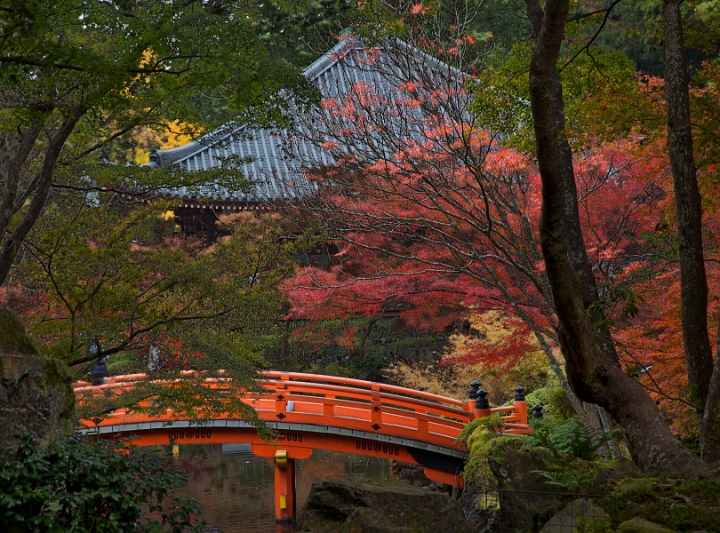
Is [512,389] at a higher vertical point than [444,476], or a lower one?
higher

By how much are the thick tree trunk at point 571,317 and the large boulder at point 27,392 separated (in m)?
3.67

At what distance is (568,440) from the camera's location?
9.05m

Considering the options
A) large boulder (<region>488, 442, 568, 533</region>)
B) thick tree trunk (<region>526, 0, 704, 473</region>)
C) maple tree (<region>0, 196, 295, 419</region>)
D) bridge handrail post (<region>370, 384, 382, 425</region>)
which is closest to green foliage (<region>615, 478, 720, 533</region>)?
thick tree trunk (<region>526, 0, 704, 473</region>)

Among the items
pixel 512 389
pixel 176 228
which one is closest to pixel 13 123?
pixel 176 228

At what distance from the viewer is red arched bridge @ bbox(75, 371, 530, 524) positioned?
41.7 feet

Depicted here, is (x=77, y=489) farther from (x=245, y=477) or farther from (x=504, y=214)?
(x=245, y=477)

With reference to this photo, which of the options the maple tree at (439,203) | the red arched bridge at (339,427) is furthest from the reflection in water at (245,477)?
the maple tree at (439,203)

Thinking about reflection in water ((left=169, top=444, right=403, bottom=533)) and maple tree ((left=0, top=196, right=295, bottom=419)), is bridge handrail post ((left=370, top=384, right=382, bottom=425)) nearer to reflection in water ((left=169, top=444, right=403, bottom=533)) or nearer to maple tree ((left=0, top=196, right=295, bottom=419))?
reflection in water ((left=169, top=444, right=403, bottom=533))

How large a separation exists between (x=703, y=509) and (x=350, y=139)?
651 centimetres

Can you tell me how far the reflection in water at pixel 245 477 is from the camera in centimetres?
1314

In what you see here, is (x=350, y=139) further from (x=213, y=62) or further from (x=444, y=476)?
(x=444, y=476)

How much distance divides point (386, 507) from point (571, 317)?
227 cm

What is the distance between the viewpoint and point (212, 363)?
27.1 ft

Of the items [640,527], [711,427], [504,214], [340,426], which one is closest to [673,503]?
[640,527]
